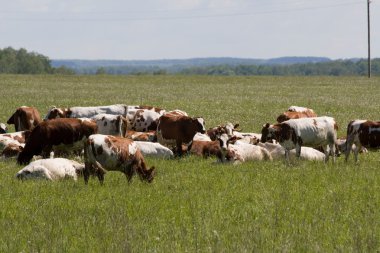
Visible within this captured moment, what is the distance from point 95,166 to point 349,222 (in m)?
5.96

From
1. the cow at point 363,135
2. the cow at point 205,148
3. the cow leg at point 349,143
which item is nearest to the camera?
the cow at point 363,135

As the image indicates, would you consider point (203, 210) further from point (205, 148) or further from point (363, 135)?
point (205, 148)

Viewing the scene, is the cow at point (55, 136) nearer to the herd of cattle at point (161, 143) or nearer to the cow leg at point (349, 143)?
the herd of cattle at point (161, 143)

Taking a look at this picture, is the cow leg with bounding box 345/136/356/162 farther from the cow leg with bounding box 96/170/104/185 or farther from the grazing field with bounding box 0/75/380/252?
the cow leg with bounding box 96/170/104/185

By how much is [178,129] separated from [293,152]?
4057 millimetres

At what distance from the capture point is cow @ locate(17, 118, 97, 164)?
772 inches

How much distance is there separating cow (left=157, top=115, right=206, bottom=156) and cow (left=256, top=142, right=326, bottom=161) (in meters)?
2.31

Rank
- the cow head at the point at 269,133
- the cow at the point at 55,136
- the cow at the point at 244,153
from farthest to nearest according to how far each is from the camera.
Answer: the cow head at the point at 269,133, the cow at the point at 244,153, the cow at the point at 55,136

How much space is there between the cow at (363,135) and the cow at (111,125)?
7.27 metres

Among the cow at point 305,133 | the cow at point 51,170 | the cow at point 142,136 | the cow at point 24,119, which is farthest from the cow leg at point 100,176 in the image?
the cow at point 24,119

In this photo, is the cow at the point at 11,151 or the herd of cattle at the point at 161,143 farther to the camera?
the cow at the point at 11,151

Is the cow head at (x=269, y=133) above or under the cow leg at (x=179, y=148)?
above

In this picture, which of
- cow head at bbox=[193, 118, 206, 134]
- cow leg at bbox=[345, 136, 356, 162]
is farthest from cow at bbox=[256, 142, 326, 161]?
cow head at bbox=[193, 118, 206, 134]

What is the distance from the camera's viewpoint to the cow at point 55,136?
1961 cm
